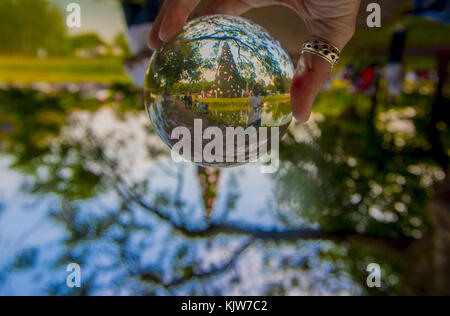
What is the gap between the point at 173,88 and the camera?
729 mm

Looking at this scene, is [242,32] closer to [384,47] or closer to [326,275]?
[326,275]

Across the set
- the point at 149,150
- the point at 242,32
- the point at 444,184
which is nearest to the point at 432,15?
the point at 444,184

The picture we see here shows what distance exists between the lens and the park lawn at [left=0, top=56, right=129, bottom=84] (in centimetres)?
563

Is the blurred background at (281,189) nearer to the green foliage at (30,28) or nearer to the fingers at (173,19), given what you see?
the fingers at (173,19)

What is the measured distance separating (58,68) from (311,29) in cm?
672

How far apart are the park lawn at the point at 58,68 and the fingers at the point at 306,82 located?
5274 millimetres

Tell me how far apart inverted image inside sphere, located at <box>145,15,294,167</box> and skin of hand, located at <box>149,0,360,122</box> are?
6cm

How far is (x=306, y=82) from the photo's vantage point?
2.73 feet

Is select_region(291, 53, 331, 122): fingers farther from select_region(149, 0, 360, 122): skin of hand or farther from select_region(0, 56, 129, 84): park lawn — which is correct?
select_region(0, 56, 129, 84): park lawn

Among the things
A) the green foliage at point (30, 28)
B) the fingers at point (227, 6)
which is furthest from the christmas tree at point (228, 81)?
the green foliage at point (30, 28)

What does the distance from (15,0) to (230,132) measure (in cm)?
756
